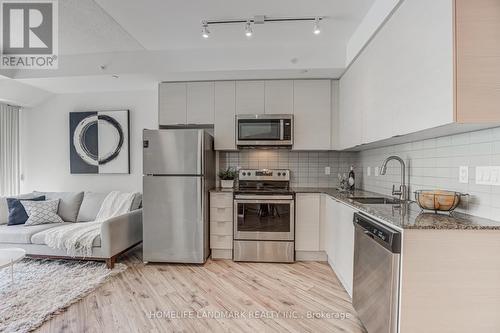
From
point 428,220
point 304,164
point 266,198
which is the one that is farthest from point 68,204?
point 428,220

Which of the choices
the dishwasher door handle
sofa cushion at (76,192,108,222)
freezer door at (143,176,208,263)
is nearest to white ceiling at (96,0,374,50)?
freezer door at (143,176,208,263)

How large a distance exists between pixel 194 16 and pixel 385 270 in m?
2.54

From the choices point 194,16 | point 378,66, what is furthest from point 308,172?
point 194,16

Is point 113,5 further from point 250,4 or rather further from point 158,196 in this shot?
point 158,196

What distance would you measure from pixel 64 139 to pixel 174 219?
261 centimetres

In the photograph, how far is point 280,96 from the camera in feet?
10.6

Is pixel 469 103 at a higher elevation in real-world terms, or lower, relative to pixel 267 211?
higher

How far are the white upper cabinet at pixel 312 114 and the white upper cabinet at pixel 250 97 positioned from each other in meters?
0.44

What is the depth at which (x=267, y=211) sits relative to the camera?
120 inches

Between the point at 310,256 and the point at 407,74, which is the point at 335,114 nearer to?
the point at 407,74

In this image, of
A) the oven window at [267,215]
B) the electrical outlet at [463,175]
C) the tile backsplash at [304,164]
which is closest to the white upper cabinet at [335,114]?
the tile backsplash at [304,164]

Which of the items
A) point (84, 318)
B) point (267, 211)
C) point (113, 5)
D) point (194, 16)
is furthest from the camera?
point (267, 211)

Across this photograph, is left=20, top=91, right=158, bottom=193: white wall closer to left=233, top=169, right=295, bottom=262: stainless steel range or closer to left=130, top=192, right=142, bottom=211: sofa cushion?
left=130, top=192, right=142, bottom=211: sofa cushion

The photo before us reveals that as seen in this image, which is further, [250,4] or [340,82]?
[340,82]
